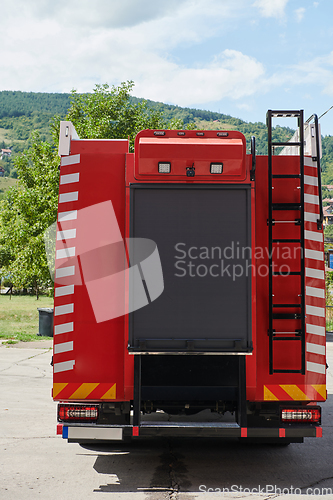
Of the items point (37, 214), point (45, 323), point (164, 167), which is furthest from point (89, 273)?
point (37, 214)

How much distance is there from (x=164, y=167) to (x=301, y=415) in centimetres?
271

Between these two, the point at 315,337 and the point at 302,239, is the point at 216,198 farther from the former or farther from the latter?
the point at 315,337

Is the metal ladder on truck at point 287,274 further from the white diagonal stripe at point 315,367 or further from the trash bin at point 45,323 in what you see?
the trash bin at point 45,323

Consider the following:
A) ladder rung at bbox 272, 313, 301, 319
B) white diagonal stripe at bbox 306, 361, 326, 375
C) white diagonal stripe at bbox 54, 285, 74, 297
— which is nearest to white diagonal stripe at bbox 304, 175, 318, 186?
ladder rung at bbox 272, 313, 301, 319

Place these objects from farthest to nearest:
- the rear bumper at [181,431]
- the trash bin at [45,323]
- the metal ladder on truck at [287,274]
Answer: the trash bin at [45,323] → the metal ladder on truck at [287,274] → the rear bumper at [181,431]

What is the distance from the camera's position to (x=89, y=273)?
14.6 ft

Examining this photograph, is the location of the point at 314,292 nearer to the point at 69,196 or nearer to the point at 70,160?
the point at 69,196

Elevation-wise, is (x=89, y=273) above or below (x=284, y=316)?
above

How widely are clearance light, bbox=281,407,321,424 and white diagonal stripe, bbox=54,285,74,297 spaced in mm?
2335

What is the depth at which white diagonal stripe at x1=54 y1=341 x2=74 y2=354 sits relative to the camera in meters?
4.43

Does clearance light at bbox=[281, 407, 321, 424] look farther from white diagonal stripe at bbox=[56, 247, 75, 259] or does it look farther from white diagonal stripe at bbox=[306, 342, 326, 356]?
white diagonal stripe at bbox=[56, 247, 75, 259]

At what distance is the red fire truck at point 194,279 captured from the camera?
14.2ft


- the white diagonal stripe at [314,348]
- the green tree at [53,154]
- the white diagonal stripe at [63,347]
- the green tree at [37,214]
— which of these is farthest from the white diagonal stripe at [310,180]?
the green tree at [37,214]

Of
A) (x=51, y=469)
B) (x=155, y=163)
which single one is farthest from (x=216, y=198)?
(x=51, y=469)
